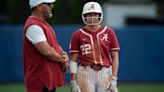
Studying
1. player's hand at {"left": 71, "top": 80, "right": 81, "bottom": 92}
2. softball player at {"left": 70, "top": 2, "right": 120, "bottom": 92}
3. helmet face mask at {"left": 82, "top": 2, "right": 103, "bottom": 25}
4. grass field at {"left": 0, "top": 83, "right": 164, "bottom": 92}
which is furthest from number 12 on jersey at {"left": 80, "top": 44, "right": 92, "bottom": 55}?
grass field at {"left": 0, "top": 83, "right": 164, "bottom": 92}

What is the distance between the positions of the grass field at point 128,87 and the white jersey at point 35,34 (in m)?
7.65

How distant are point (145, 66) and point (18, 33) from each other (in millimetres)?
3514

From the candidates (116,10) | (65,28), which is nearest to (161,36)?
(65,28)

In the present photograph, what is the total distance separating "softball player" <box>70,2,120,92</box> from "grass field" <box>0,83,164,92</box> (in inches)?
272

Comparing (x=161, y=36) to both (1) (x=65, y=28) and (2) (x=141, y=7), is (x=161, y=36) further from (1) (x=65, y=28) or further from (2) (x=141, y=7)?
(2) (x=141, y=7)

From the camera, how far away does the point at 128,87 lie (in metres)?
16.7

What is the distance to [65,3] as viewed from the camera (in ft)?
90.1

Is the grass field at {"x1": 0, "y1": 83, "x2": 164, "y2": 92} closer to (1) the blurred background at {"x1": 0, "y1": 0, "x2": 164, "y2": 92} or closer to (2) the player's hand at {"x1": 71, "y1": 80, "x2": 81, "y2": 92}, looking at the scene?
(1) the blurred background at {"x1": 0, "y1": 0, "x2": 164, "y2": 92}

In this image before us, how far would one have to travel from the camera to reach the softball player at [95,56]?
8508mm

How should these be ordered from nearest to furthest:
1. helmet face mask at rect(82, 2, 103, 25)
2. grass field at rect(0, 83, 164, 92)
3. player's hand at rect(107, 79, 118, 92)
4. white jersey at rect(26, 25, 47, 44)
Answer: white jersey at rect(26, 25, 47, 44), player's hand at rect(107, 79, 118, 92), helmet face mask at rect(82, 2, 103, 25), grass field at rect(0, 83, 164, 92)

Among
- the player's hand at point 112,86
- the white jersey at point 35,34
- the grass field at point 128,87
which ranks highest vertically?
the white jersey at point 35,34

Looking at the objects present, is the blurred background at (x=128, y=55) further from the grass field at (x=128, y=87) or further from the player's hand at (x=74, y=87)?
the player's hand at (x=74, y=87)

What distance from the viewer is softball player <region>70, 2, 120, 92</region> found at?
8.51 metres

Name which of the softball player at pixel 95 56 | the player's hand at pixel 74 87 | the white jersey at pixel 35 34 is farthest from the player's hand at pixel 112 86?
the white jersey at pixel 35 34
